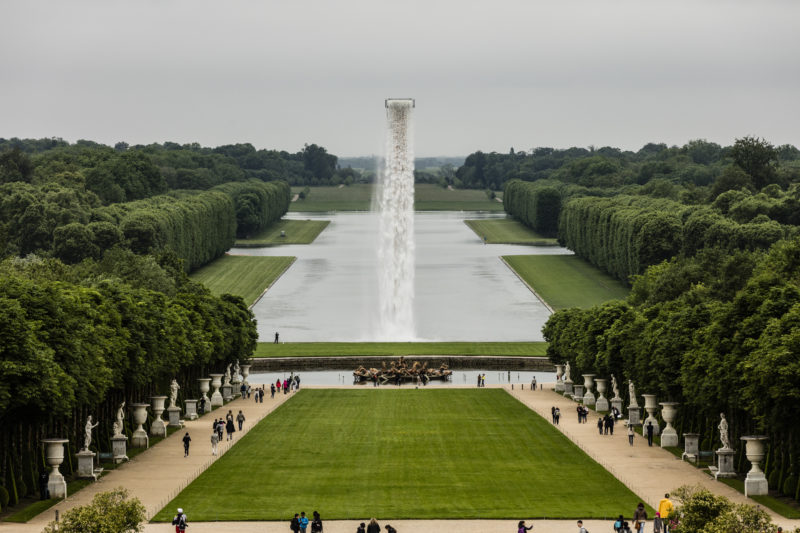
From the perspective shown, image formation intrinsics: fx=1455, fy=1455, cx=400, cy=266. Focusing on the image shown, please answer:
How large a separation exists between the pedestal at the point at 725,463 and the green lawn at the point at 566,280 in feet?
236

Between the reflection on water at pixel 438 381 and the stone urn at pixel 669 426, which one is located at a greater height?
the stone urn at pixel 669 426

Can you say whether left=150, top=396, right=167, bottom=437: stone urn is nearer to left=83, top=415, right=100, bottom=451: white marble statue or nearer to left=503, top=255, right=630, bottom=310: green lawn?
left=83, top=415, right=100, bottom=451: white marble statue

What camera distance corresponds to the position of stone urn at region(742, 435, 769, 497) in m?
53.0

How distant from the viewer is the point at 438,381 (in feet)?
322

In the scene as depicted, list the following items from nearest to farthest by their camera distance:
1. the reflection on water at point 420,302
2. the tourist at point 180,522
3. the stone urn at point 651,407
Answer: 1. the tourist at point 180,522
2. the stone urn at point 651,407
3. the reflection on water at point 420,302

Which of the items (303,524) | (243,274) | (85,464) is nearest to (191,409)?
(85,464)

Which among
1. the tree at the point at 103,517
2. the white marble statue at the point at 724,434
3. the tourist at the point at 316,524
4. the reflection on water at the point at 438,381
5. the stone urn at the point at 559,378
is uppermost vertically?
the tree at the point at 103,517

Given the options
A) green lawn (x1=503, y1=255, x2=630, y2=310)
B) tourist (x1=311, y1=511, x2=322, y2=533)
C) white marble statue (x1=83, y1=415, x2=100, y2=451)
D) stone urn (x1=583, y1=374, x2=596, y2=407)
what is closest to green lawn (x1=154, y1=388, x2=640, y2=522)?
tourist (x1=311, y1=511, x2=322, y2=533)

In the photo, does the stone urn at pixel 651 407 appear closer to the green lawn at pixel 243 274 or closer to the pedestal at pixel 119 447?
the pedestal at pixel 119 447

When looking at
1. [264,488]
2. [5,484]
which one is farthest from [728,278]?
[5,484]

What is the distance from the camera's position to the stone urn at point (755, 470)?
174ft

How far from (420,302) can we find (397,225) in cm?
1445

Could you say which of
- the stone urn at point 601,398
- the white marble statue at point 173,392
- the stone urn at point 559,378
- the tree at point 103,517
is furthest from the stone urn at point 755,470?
the stone urn at point 559,378

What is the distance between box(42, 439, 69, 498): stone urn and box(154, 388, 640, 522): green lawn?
4.67 meters
